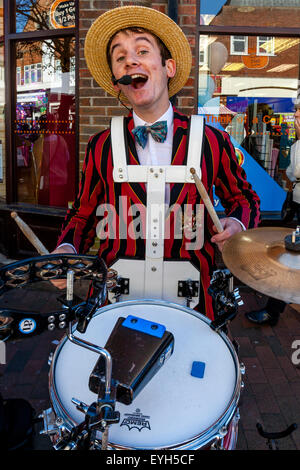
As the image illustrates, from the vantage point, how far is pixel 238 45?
4.34 metres

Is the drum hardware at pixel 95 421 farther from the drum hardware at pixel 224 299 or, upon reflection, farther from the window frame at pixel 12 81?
the window frame at pixel 12 81

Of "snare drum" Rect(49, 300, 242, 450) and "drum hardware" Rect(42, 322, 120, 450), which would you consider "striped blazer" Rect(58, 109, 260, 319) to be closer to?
"snare drum" Rect(49, 300, 242, 450)

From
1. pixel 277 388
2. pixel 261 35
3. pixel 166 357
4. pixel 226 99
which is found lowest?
pixel 277 388

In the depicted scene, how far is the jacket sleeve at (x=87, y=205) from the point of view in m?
2.00

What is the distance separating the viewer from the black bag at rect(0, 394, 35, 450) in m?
1.41

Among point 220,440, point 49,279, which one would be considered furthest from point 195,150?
point 220,440

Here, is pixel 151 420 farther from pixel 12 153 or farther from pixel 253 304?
pixel 12 153

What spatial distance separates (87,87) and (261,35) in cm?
194

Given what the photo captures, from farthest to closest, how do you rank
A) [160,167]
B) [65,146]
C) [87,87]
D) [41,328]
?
[65,146] < [87,87] < [160,167] < [41,328]

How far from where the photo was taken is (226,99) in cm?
450

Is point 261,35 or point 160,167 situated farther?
point 261,35

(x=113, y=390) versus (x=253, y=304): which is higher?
(x=113, y=390)
